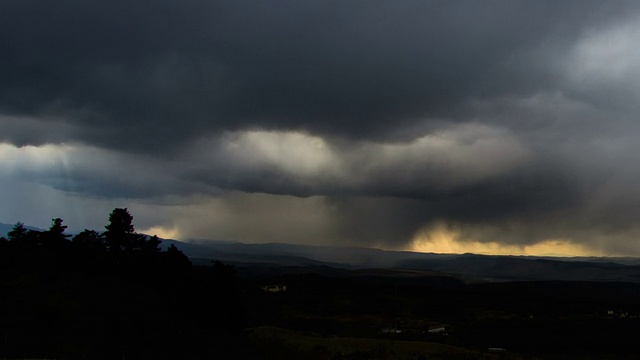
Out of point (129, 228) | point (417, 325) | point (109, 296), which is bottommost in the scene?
point (417, 325)

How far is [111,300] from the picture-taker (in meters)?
65.6

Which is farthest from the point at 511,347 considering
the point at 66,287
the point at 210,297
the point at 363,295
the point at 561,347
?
the point at 363,295

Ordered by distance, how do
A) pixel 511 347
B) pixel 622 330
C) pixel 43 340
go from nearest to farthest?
pixel 43 340 → pixel 511 347 → pixel 622 330

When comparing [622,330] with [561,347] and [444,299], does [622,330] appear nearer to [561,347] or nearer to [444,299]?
[561,347]

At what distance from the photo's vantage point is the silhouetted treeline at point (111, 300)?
48625 mm

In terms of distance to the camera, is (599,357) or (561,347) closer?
(599,357)

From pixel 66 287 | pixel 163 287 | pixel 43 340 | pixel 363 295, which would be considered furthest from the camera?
pixel 363 295

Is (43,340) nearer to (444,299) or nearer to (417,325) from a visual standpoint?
(417,325)

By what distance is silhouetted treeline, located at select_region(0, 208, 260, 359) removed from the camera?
160 ft

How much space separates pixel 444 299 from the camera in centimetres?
18475

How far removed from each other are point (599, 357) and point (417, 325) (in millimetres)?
42931

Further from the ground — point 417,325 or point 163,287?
point 163,287

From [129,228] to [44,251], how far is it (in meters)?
14.2

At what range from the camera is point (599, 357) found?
258ft
